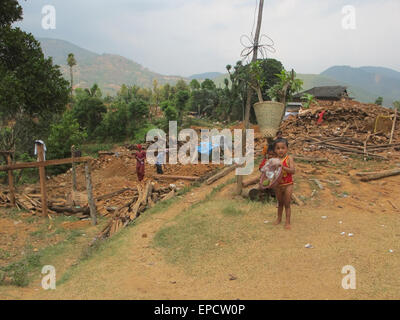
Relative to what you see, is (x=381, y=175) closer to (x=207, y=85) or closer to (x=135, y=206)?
(x=135, y=206)

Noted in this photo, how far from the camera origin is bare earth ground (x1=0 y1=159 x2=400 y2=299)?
127 inches

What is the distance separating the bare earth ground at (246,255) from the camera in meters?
3.23

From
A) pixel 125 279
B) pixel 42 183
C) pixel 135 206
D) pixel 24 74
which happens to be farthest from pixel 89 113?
pixel 125 279

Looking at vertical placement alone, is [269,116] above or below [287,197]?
above

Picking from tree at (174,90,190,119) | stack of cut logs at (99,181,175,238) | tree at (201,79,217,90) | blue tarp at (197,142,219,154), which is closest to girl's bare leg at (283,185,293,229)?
stack of cut logs at (99,181,175,238)

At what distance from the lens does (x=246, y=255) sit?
13.5 feet

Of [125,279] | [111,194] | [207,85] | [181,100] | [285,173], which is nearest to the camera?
[125,279]

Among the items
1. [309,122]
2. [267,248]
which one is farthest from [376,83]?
[267,248]

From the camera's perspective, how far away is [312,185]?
7.19m

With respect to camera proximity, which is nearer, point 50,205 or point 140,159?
point 50,205

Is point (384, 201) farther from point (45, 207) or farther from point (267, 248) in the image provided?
point (45, 207)

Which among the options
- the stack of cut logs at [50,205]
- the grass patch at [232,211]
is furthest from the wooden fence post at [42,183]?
the grass patch at [232,211]

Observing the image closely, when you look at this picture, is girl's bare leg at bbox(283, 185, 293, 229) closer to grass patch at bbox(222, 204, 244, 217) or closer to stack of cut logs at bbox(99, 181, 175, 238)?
grass patch at bbox(222, 204, 244, 217)

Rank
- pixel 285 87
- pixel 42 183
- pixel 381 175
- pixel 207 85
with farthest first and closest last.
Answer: pixel 207 85
pixel 42 183
pixel 381 175
pixel 285 87
